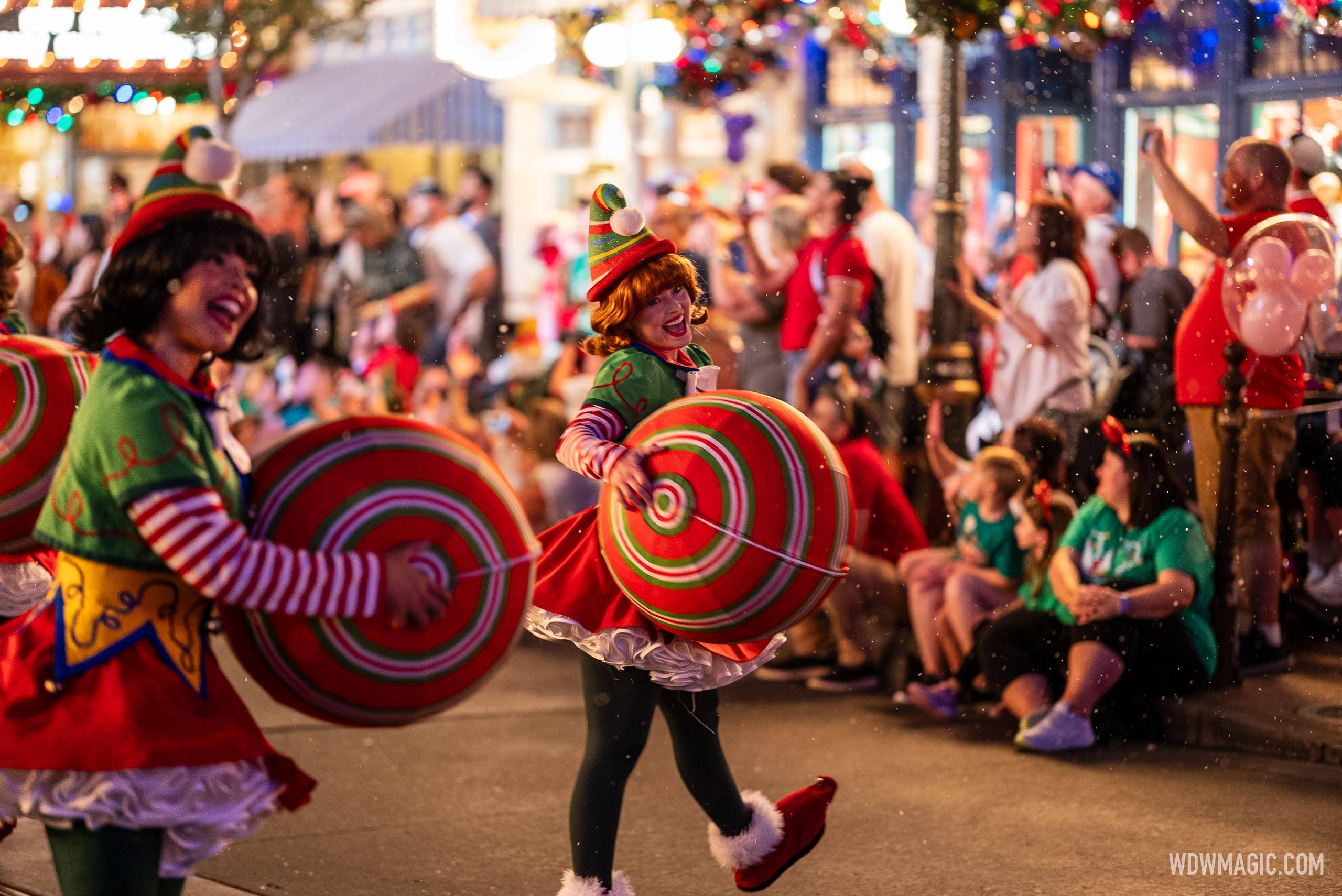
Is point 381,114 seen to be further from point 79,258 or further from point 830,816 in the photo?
point 830,816

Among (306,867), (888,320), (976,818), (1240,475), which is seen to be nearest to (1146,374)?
(1240,475)

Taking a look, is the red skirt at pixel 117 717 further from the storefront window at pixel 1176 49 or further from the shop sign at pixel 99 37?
the shop sign at pixel 99 37

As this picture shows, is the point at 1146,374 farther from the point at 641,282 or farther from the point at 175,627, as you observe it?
the point at 175,627

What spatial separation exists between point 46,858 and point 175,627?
2267 millimetres

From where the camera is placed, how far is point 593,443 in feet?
12.4

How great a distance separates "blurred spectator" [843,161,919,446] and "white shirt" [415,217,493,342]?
133 inches

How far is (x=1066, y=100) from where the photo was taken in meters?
13.3

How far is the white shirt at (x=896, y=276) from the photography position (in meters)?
8.51

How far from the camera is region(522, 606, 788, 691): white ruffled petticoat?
151 inches

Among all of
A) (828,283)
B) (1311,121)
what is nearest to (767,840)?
(828,283)

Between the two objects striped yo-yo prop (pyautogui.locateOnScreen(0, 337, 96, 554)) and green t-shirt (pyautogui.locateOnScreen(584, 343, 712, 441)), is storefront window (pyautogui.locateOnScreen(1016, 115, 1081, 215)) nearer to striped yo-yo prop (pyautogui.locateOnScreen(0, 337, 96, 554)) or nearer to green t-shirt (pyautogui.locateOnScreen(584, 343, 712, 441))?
green t-shirt (pyautogui.locateOnScreen(584, 343, 712, 441))

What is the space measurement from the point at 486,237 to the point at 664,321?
7906mm

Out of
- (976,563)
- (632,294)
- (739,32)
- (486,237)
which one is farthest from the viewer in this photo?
(486,237)

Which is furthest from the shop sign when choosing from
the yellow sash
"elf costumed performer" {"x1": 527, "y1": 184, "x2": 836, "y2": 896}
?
the yellow sash
